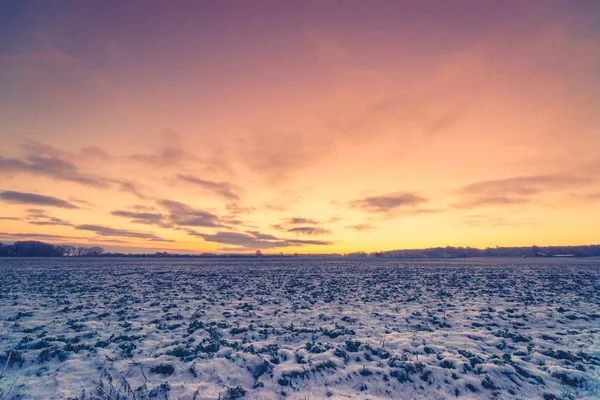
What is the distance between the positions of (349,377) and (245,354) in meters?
3.41

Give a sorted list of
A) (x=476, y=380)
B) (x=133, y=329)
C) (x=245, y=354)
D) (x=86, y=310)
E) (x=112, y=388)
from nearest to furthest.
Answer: (x=112, y=388) < (x=476, y=380) < (x=245, y=354) < (x=133, y=329) < (x=86, y=310)

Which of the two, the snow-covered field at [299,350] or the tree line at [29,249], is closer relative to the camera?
the snow-covered field at [299,350]

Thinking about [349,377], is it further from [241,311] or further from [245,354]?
[241,311]

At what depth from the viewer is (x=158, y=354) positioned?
9258 millimetres

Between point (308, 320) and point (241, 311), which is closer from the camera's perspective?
point (308, 320)

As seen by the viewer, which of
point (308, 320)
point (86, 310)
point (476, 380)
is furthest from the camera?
point (86, 310)

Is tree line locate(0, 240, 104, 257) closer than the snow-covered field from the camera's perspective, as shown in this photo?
No

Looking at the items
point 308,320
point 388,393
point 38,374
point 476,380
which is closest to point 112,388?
point 38,374

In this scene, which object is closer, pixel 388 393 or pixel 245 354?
pixel 388 393

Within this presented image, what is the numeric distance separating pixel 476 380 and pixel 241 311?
11.4 m

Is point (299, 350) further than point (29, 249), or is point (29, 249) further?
point (29, 249)

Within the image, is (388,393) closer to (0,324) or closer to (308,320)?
(308,320)

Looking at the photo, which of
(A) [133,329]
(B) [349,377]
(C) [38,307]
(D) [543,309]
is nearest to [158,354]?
(A) [133,329]

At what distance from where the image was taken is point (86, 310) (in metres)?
15.4
